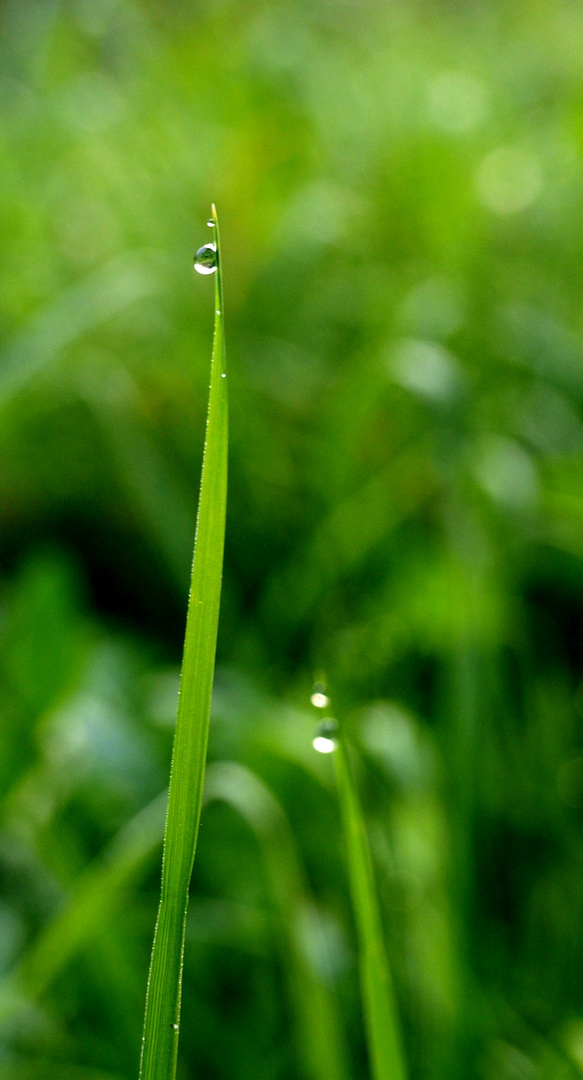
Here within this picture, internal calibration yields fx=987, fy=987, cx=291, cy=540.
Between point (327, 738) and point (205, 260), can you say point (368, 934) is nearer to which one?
point (327, 738)

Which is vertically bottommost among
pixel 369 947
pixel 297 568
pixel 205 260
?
pixel 369 947

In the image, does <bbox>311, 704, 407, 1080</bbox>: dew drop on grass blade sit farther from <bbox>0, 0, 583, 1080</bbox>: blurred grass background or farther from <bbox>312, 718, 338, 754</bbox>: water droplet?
<bbox>0, 0, 583, 1080</bbox>: blurred grass background

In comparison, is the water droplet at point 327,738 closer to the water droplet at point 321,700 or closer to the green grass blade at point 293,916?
the water droplet at point 321,700

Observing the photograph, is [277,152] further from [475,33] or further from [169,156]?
[475,33]

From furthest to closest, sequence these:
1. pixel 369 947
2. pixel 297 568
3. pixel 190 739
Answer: pixel 297 568 → pixel 369 947 → pixel 190 739

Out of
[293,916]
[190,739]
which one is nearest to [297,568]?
[293,916]

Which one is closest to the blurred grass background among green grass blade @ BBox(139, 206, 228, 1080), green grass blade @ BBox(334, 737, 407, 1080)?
green grass blade @ BBox(334, 737, 407, 1080)
